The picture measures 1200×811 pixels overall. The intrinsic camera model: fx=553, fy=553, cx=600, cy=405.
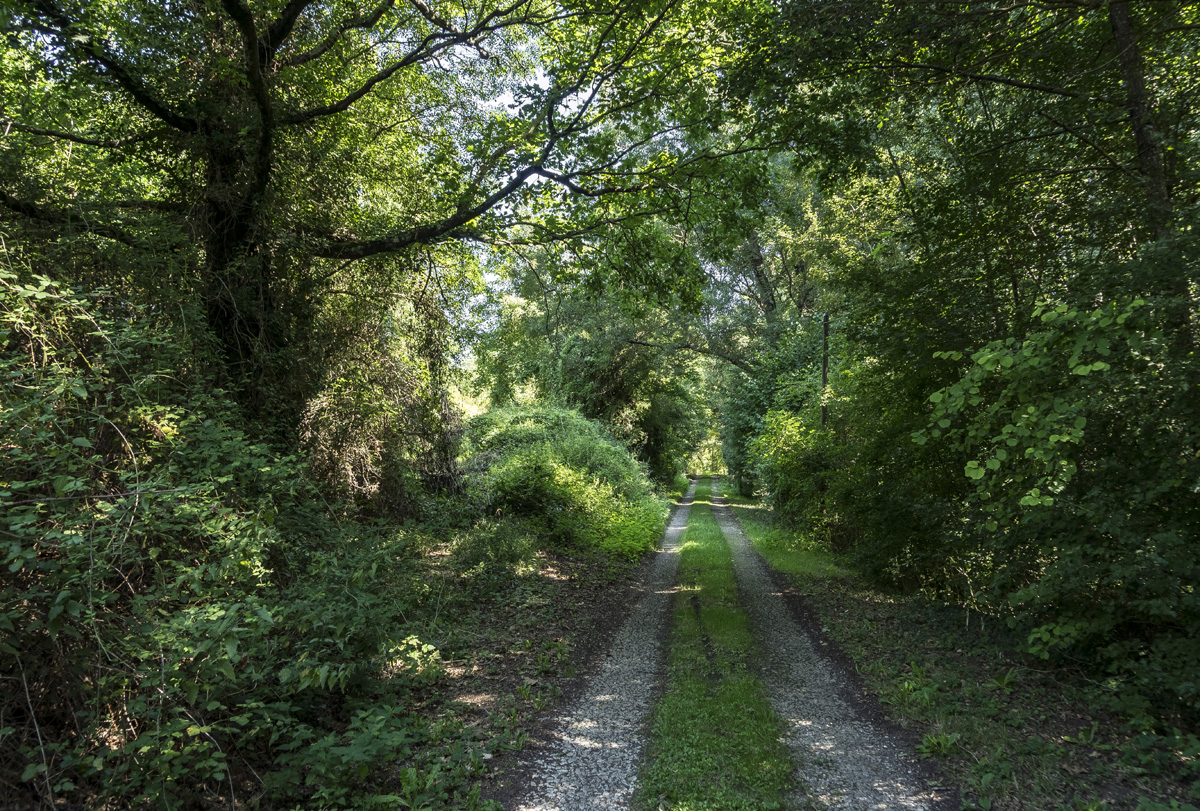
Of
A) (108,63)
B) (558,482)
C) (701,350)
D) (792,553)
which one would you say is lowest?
(792,553)

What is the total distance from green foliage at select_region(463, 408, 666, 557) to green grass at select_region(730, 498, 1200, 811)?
6368mm

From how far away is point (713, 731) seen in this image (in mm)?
5172

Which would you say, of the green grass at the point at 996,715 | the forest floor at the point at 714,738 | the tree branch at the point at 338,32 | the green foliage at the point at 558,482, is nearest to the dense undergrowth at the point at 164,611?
the forest floor at the point at 714,738

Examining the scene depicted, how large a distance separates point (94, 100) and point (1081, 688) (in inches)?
482

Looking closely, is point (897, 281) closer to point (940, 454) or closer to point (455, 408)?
point (940, 454)

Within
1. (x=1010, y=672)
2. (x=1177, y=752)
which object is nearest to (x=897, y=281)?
(x=1010, y=672)

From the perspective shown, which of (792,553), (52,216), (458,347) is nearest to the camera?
(52,216)

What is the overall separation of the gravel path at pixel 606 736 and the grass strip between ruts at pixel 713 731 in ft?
0.59

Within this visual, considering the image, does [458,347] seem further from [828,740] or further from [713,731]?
[828,740]

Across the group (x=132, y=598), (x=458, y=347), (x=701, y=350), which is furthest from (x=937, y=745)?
(x=701, y=350)

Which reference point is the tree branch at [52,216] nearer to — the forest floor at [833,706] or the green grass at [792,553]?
the forest floor at [833,706]

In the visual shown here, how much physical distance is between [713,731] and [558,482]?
933 cm

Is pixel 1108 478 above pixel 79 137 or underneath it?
underneath

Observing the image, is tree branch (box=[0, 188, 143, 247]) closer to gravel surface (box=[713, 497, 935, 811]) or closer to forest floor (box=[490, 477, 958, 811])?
forest floor (box=[490, 477, 958, 811])
